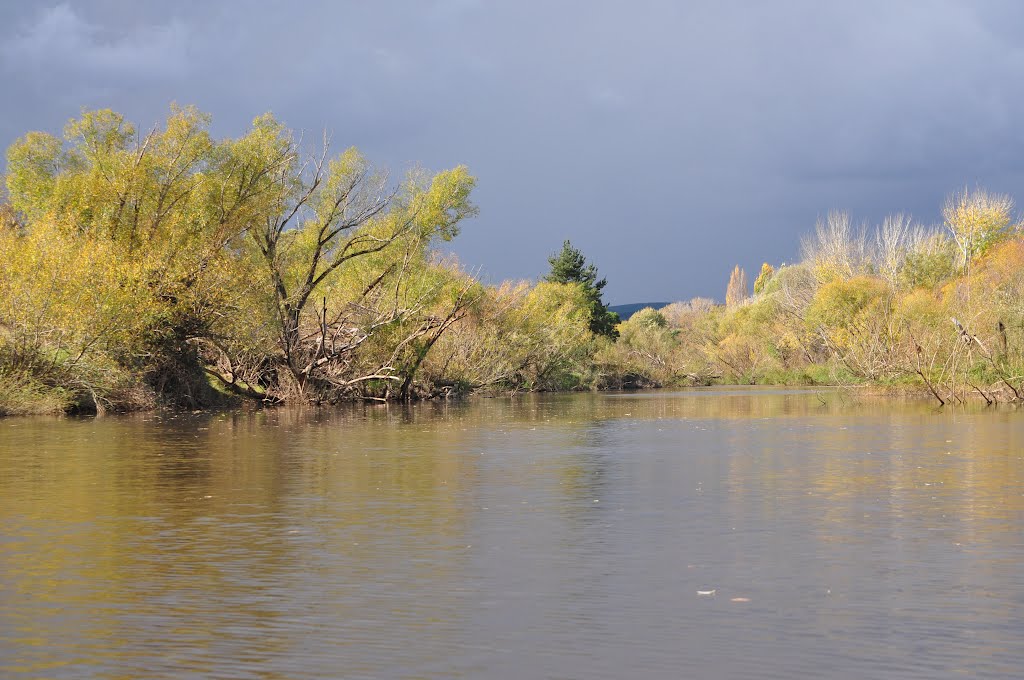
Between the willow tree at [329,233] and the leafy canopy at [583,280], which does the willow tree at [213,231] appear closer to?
the willow tree at [329,233]

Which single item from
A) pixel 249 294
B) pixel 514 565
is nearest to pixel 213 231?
pixel 249 294

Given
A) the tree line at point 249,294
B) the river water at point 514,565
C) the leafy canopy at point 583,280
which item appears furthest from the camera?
the leafy canopy at point 583,280

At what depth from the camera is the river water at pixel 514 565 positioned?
795 centimetres

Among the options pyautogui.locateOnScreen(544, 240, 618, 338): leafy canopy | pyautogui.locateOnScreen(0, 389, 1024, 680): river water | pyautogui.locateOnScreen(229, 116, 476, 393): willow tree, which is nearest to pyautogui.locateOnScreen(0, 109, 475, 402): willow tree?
pyautogui.locateOnScreen(229, 116, 476, 393): willow tree

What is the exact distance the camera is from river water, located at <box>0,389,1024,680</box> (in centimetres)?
795

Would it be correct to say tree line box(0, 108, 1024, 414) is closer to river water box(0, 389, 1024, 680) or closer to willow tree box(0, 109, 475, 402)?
willow tree box(0, 109, 475, 402)

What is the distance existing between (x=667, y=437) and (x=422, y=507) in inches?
612

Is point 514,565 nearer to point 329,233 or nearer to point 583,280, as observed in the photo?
point 329,233

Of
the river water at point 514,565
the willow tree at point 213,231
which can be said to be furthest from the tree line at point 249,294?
the river water at point 514,565

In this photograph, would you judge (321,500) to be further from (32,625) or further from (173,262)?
(173,262)

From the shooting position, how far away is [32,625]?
883 centimetres

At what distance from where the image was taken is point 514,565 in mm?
11305

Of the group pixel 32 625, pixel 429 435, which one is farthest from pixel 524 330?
pixel 32 625

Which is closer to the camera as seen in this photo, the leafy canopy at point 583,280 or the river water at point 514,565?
the river water at point 514,565
